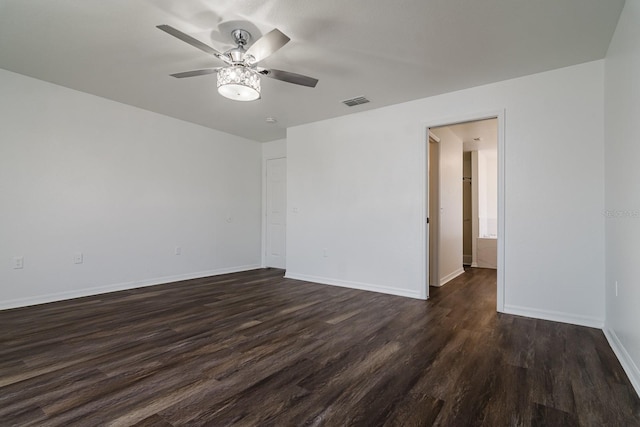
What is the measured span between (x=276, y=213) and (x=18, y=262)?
12.4 ft

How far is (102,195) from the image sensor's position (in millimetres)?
4070

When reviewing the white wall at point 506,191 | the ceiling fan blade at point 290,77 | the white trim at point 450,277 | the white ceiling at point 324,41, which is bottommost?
the white trim at point 450,277

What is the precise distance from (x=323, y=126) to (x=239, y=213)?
239 cm

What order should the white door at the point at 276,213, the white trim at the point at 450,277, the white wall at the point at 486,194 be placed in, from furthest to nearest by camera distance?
the white wall at the point at 486,194
the white door at the point at 276,213
the white trim at the point at 450,277

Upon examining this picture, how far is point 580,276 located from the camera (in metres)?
2.92

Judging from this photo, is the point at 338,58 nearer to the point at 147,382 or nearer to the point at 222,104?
the point at 222,104

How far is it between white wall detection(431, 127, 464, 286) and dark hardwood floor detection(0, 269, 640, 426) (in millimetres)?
1469

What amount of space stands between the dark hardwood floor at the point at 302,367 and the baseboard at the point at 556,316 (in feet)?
0.38

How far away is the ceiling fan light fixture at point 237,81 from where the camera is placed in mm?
2369

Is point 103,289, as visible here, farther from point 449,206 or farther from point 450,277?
point 449,206

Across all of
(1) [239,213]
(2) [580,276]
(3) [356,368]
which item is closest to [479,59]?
(2) [580,276]

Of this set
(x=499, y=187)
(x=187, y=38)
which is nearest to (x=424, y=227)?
(x=499, y=187)

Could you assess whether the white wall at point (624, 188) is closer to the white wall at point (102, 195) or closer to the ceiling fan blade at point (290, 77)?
the ceiling fan blade at point (290, 77)

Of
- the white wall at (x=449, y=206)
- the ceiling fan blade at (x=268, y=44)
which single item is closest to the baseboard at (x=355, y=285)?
the white wall at (x=449, y=206)
